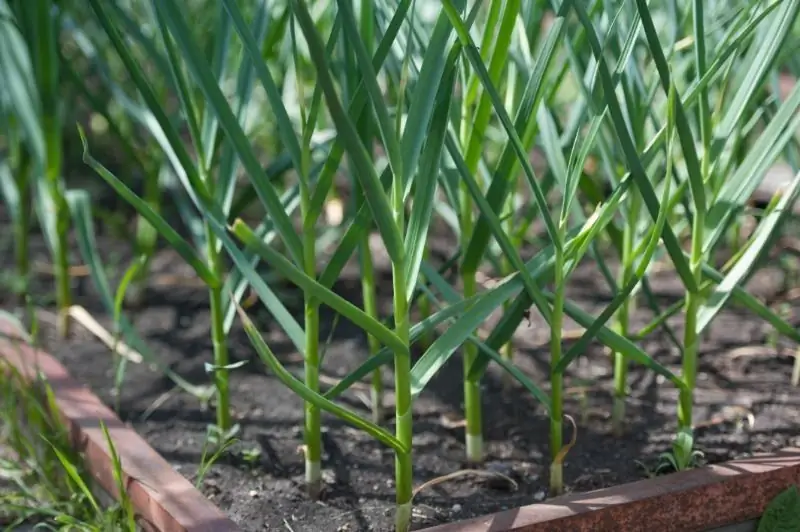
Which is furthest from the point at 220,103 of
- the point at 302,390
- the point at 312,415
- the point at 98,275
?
the point at 98,275

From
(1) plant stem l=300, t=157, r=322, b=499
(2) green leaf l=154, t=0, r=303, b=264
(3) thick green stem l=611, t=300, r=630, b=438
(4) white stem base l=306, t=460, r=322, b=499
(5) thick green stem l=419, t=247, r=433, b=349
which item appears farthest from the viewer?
(5) thick green stem l=419, t=247, r=433, b=349

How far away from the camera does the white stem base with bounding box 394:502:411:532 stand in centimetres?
127

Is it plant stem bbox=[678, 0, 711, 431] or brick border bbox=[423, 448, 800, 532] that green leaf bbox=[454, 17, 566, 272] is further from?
brick border bbox=[423, 448, 800, 532]

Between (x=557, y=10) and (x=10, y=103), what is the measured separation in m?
1.02

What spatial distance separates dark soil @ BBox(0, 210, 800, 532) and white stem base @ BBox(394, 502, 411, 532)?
6 cm

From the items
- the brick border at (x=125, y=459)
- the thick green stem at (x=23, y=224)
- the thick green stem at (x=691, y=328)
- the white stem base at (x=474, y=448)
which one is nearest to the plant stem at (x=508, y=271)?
the white stem base at (x=474, y=448)

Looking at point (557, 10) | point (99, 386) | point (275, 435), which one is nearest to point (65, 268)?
point (99, 386)

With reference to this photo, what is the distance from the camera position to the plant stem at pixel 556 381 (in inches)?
48.9

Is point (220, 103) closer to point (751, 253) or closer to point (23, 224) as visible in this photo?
point (751, 253)

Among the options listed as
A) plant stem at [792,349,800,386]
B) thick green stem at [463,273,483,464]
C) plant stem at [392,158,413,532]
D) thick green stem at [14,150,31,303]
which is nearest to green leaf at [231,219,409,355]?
plant stem at [392,158,413,532]

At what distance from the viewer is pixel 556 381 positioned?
4.30ft

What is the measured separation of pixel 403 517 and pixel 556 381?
230mm

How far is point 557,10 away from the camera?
4.00ft

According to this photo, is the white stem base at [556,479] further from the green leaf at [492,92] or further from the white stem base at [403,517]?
the green leaf at [492,92]
